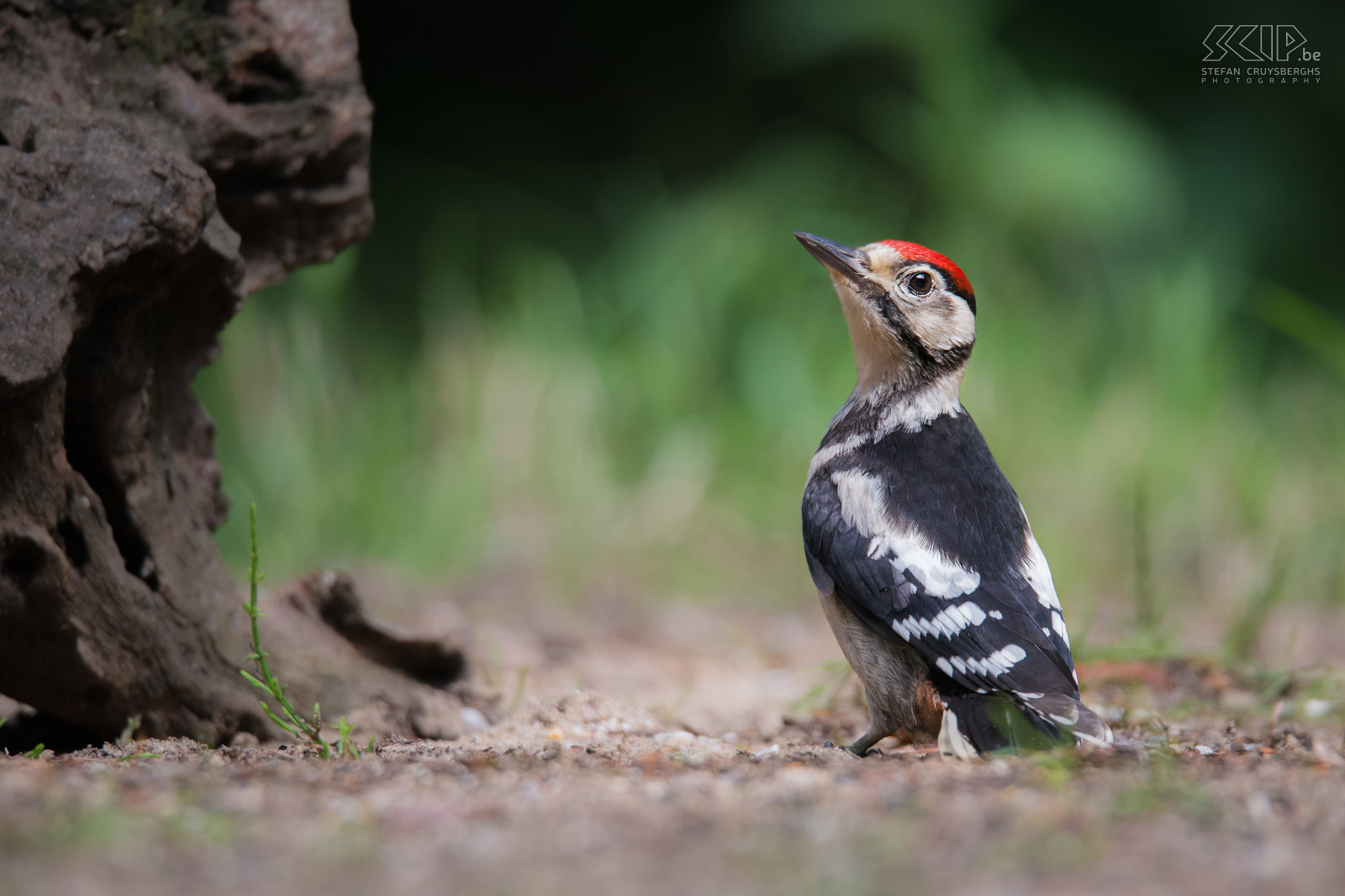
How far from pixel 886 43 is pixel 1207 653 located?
5536 mm

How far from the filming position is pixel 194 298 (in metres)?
3.32

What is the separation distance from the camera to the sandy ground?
1.69 metres

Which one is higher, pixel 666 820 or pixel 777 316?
pixel 777 316

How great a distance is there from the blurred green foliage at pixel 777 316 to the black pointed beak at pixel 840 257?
1285mm

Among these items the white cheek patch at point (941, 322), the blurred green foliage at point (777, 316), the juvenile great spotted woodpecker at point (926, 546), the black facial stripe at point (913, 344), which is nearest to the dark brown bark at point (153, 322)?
the juvenile great spotted woodpecker at point (926, 546)

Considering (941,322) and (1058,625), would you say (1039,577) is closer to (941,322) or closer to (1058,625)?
(1058,625)

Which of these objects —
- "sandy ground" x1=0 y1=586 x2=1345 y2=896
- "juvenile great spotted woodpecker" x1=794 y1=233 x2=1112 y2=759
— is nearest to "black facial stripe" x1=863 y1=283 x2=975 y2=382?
"juvenile great spotted woodpecker" x1=794 y1=233 x2=1112 y2=759

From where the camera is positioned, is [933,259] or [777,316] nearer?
[933,259]

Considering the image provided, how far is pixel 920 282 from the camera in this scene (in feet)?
12.8

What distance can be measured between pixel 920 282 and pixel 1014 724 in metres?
1.52

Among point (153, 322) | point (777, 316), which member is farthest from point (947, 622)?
point (777, 316)

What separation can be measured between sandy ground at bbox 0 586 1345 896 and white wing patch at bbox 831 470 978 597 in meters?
0.48

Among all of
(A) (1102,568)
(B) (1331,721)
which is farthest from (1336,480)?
(B) (1331,721)

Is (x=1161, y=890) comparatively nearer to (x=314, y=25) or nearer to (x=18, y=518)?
(x=18, y=518)
